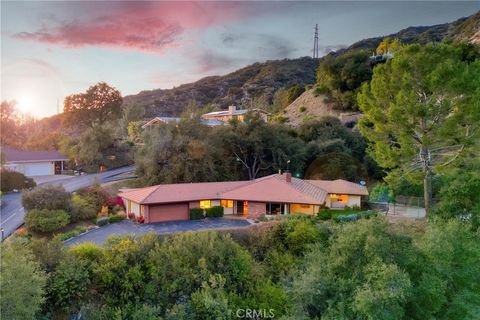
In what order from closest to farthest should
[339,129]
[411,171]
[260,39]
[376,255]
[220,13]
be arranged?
[376,255], [220,13], [411,171], [260,39], [339,129]

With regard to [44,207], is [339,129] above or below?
above

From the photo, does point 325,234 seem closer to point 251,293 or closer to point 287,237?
point 287,237

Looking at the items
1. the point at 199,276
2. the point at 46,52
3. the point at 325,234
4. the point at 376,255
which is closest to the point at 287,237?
the point at 325,234

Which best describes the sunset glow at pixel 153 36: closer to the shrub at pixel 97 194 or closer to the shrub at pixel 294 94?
the shrub at pixel 97 194

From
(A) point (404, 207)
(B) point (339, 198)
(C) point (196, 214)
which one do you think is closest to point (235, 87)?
(B) point (339, 198)

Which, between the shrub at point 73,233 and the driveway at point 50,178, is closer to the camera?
the shrub at point 73,233

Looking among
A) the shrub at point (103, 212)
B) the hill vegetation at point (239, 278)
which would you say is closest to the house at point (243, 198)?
the shrub at point (103, 212)
